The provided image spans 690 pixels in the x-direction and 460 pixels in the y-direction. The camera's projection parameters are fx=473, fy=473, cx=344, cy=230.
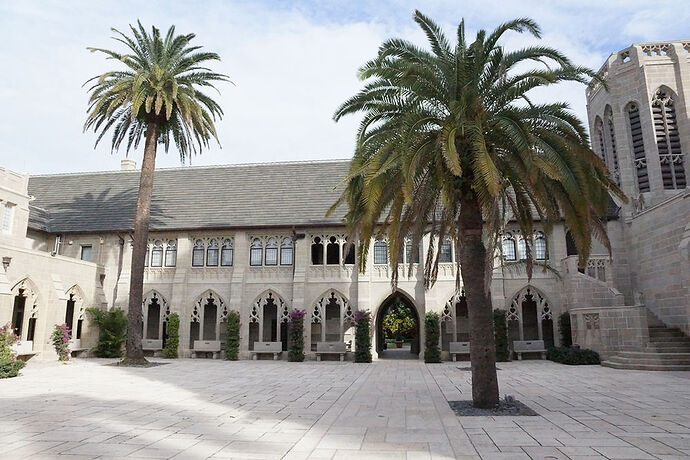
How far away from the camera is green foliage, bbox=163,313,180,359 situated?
24281mm

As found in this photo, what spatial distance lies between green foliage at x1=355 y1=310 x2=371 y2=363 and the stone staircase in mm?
10047

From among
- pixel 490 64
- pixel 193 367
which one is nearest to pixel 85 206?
pixel 193 367

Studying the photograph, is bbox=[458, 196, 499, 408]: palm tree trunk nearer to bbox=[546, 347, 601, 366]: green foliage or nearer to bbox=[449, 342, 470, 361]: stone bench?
bbox=[546, 347, 601, 366]: green foliage

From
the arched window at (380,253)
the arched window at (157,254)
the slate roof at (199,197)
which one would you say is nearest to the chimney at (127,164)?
the slate roof at (199,197)

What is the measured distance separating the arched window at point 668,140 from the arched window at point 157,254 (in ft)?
86.9

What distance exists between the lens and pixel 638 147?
80.1 ft

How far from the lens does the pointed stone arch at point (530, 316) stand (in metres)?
23.4

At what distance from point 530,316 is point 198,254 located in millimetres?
18683

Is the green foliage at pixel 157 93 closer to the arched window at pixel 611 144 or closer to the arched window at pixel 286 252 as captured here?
the arched window at pixel 286 252

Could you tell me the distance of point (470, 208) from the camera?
10.6 metres

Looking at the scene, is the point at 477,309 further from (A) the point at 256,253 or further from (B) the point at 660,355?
(A) the point at 256,253

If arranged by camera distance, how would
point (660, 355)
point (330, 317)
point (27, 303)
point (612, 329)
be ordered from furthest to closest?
point (330, 317), point (27, 303), point (612, 329), point (660, 355)

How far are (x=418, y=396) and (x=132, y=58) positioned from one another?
18083mm

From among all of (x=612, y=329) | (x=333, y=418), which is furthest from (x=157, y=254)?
(x=612, y=329)
